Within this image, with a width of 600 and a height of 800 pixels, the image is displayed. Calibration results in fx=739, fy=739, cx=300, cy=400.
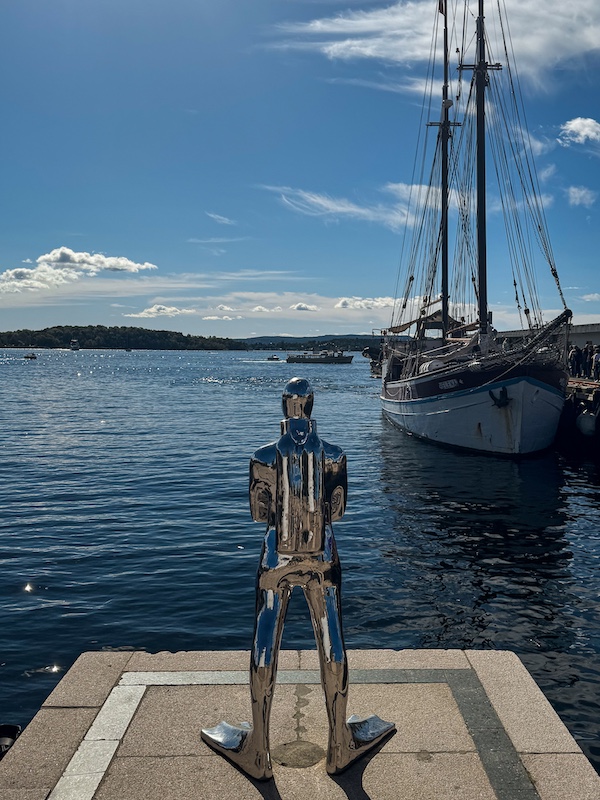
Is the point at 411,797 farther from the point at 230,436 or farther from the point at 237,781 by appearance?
the point at 230,436

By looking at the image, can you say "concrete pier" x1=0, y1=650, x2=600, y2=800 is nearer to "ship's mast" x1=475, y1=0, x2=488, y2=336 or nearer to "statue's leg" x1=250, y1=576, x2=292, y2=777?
"statue's leg" x1=250, y1=576, x2=292, y2=777

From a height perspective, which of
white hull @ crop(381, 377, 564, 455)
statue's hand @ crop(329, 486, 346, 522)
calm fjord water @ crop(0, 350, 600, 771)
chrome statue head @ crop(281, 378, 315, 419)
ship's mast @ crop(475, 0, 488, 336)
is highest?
ship's mast @ crop(475, 0, 488, 336)

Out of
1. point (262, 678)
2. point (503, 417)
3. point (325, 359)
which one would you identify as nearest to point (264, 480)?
point (262, 678)

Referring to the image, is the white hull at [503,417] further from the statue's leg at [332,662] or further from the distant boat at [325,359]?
the distant boat at [325,359]

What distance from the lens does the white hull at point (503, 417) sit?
26688mm

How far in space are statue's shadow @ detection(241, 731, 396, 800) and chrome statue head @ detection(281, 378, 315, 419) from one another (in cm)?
232

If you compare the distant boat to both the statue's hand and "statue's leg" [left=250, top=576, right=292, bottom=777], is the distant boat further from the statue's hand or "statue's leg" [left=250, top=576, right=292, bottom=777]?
"statue's leg" [left=250, top=576, right=292, bottom=777]

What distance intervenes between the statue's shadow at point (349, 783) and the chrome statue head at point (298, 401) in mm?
2319

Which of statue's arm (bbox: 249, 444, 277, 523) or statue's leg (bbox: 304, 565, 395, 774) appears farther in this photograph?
statue's arm (bbox: 249, 444, 277, 523)

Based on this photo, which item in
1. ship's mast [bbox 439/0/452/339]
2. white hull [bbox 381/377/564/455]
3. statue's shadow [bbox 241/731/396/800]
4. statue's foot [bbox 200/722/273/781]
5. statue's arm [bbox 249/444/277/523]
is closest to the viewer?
statue's shadow [bbox 241/731/396/800]

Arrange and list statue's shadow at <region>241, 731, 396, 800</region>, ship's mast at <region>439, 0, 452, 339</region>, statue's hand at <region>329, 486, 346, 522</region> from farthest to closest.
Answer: ship's mast at <region>439, 0, 452, 339</region> < statue's hand at <region>329, 486, 346, 522</region> < statue's shadow at <region>241, 731, 396, 800</region>

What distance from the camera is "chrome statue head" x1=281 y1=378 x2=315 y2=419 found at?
4969 millimetres

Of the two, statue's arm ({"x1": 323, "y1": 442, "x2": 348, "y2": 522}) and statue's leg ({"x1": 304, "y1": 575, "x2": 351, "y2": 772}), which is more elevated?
statue's arm ({"x1": 323, "y1": 442, "x2": 348, "y2": 522})

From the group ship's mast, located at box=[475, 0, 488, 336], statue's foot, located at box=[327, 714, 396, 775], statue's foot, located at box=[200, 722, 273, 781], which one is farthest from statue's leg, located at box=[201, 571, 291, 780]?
ship's mast, located at box=[475, 0, 488, 336]
